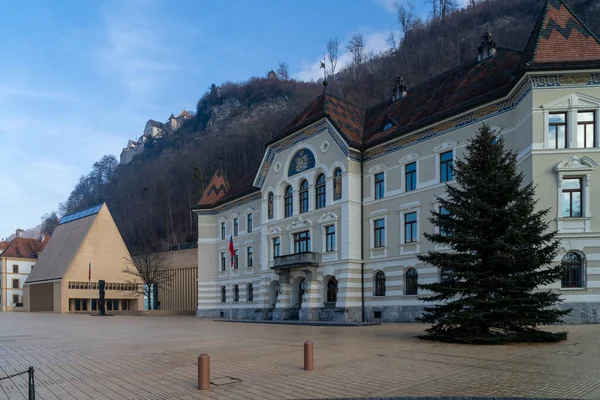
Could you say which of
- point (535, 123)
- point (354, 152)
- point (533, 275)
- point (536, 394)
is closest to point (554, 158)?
point (535, 123)

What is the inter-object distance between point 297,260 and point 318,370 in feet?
79.3

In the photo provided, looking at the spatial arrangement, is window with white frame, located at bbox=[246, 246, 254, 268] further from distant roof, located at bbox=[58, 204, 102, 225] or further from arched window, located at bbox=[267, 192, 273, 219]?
distant roof, located at bbox=[58, 204, 102, 225]

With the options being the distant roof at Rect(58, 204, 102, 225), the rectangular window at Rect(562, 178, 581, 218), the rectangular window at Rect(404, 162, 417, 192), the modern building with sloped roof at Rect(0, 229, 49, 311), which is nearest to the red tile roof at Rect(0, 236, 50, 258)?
the modern building with sloped roof at Rect(0, 229, 49, 311)

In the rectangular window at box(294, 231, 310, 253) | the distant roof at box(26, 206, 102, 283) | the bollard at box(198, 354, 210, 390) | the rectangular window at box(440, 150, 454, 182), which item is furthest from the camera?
the distant roof at box(26, 206, 102, 283)

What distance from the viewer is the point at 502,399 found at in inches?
318

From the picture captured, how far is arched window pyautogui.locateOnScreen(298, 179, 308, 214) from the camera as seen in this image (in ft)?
123

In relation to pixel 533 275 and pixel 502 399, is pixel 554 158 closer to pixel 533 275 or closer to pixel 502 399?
pixel 533 275

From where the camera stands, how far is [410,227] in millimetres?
30766

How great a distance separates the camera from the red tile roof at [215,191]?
51812mm

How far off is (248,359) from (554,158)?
17.8 metres

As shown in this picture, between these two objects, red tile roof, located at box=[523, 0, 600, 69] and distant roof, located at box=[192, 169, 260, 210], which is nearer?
red tile roof, located at box=[523, 0, 600, 69]

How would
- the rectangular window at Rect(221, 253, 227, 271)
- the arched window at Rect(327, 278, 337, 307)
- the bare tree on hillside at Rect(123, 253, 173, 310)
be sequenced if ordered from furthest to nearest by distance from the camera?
the bare tree on hillside at Rect(123, 253, 173, 310)
the rectangular window at Rect(221, 253, 227, 271)
the arched window at Rect(327, 278, 337, 307)

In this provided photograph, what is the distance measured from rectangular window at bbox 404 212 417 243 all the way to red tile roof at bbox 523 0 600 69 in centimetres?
1073

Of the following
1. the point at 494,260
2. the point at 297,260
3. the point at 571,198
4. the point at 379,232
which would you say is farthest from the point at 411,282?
the point at 494,260
